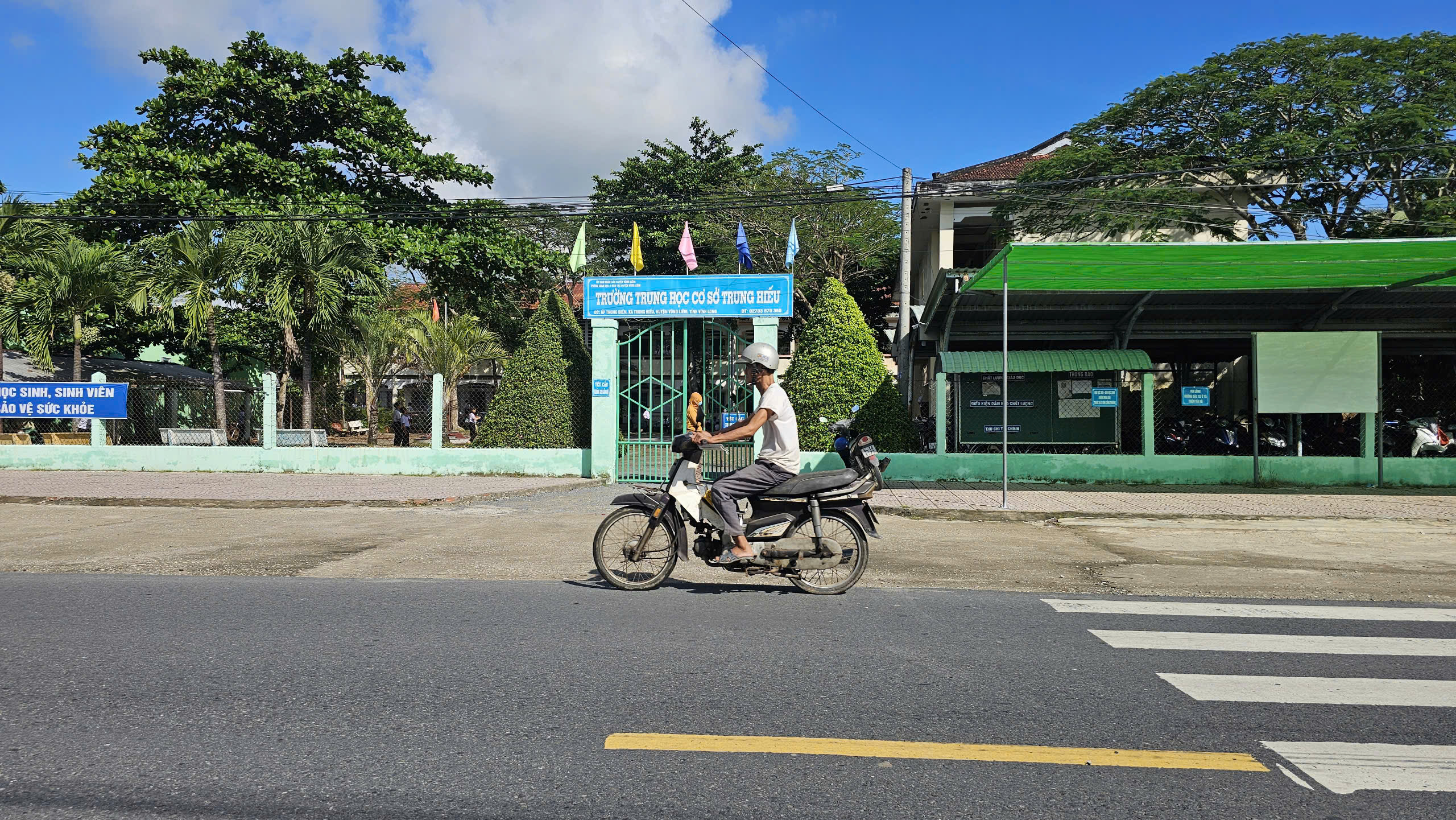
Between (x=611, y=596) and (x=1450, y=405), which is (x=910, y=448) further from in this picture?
(x=1450, y=405)

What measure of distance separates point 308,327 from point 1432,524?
21.3m

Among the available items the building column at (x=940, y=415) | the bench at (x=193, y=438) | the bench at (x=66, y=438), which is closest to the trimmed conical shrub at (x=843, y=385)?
the building column at (x=940, y=415)

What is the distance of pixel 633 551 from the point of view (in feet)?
21.5

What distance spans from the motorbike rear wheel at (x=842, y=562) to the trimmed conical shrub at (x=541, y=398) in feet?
34.7

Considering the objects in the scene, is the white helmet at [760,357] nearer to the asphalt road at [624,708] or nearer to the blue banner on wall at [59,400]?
the asphalt road at [624,708]

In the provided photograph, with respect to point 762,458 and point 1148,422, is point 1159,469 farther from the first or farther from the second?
point 762,458

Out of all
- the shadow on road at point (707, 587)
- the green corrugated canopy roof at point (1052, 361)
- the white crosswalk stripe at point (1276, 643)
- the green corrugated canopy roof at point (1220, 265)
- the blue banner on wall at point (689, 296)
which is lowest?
the white crosswalk stripe at point (1276, 643)

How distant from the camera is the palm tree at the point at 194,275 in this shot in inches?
715

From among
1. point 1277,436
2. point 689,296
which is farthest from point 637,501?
point 1277,436

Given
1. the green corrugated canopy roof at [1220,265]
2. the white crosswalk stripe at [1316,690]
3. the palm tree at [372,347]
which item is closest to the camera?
the white crosswalk stripe at [1316,690]

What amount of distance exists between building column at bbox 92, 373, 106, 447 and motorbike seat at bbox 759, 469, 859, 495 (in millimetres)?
15906

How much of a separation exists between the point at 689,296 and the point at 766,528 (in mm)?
8388

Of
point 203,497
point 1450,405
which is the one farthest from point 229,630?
point 1450,405

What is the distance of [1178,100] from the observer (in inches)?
935
